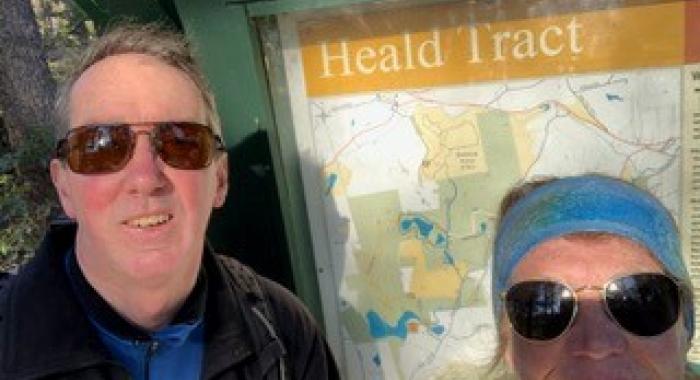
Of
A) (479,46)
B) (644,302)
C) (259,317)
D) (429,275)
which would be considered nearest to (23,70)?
(259,317)

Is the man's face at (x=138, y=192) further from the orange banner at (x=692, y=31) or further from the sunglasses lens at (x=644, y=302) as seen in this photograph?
the orange banner at (x=692, y=31)

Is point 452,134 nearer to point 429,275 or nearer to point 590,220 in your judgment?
point 429,275

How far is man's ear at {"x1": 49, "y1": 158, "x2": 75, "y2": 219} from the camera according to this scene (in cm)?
190

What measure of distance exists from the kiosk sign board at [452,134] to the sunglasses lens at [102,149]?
0.46 m

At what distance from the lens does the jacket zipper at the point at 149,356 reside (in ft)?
6.00

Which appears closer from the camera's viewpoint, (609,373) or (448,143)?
(609,373)

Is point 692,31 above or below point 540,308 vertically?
above

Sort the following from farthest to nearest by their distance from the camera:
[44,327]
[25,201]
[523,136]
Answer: [25,201] < [523,136] < [44,327]

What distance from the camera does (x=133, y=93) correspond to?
Result: 6.10 ft

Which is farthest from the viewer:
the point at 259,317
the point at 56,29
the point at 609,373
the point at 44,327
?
the point at 56,29

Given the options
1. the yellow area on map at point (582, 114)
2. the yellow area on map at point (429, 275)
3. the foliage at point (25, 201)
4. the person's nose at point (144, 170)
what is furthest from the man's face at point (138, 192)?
the foliage at point (25, 201)

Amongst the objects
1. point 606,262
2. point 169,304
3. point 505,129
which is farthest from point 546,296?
point 169,304

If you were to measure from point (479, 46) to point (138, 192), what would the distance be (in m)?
0.87

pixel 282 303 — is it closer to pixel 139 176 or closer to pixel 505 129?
pixel 139 176
